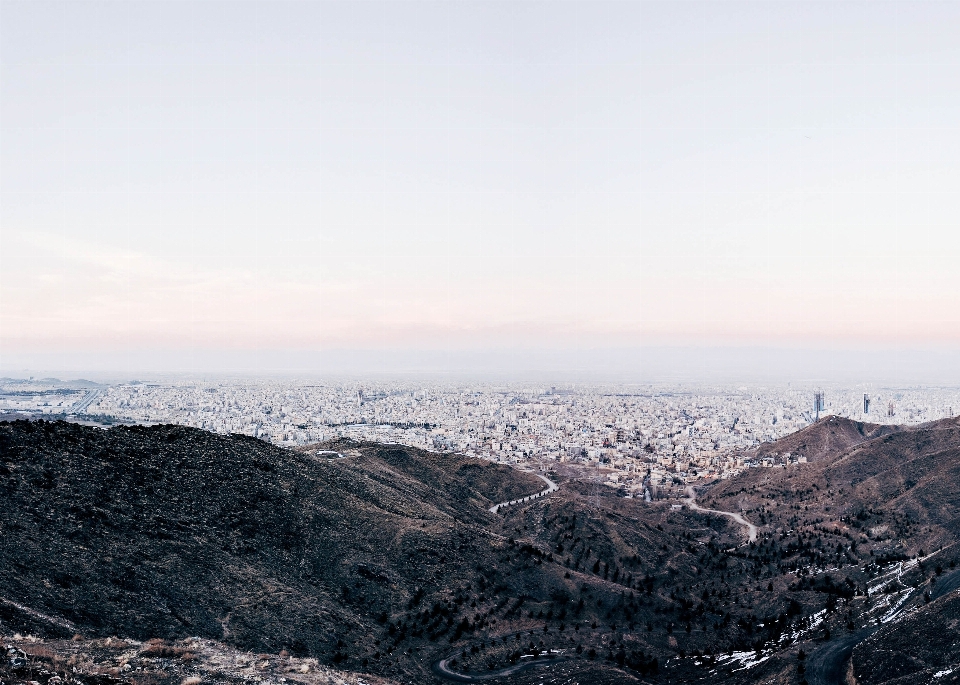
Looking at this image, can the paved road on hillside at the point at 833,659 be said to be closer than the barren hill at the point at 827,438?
Yes

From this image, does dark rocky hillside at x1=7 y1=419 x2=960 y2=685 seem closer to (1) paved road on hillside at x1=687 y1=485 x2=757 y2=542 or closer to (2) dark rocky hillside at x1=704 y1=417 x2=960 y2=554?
(2) dark rocky hillside at x1=704 y1=417 x2=960 y2=554

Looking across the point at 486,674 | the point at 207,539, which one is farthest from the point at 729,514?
the point at 207,539

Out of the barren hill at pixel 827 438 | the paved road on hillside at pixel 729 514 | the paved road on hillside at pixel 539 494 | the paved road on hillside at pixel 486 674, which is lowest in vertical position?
the paved road on hillside at pixel 729 514

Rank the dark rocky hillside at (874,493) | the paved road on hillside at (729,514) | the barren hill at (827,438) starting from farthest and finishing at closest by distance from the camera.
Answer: the barren hill at (827,438), the paved road on hillside at (729,514), the dark rocky hillside at (874,493)

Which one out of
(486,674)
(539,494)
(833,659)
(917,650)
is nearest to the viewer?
(917,650)

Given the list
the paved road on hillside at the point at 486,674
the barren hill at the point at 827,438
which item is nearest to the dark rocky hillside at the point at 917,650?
the paved road on hillside at the point at 486,674

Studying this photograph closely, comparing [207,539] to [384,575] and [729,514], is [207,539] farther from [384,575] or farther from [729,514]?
[729,514]

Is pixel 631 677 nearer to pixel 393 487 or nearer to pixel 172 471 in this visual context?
pixel 172 471

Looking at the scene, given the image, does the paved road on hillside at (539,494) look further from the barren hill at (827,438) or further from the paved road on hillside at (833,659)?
the paved road on hillside at (833,659)

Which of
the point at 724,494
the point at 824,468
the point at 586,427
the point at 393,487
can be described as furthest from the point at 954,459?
the point at 586,427

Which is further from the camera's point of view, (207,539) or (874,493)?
(874,493)

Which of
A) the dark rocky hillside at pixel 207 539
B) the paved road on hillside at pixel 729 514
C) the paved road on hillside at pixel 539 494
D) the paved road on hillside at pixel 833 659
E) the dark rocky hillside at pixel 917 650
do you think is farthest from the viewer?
the paved road on hillside at pixel 539 494

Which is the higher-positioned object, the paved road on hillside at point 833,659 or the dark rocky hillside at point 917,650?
the dark rocky hillside at point 917,650
